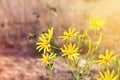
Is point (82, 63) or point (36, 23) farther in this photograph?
point (36, 23)

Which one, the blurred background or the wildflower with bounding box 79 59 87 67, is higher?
the blurred background

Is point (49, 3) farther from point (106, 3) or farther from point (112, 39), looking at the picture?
point (112, 39)

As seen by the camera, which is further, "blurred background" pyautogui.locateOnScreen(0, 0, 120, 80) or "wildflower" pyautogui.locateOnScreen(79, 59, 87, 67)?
"blurred background" pyautogui.locateOnScreen(0, 0, 120, 80)

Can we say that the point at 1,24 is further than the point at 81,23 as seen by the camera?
Yes

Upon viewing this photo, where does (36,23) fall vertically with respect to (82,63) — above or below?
above

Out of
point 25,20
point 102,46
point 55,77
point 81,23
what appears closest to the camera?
point 55,77

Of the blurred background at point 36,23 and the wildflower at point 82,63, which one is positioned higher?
the blurred background at point 36,23

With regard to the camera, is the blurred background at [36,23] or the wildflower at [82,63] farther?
the blurred background at [36,23]

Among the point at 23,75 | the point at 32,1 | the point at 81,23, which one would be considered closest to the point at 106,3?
the point at 81,23
